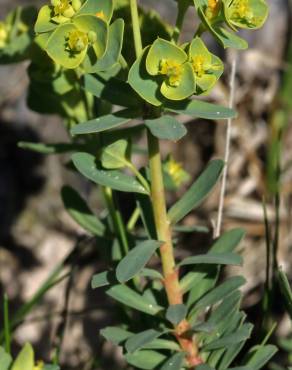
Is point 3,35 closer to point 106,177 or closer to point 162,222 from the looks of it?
point 106,177

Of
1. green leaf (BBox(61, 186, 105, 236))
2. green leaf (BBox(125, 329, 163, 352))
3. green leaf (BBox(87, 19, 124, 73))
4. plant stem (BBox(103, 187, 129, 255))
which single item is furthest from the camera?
green leaf (BBox(61, 186, 105, 236))

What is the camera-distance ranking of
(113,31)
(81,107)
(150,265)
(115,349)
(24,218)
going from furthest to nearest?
(24,218) → (150,265) → (115,349) → (81,107) → (113,31)

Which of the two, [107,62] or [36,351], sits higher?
[107,62]

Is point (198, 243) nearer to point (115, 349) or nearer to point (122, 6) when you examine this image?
point (115, 349)

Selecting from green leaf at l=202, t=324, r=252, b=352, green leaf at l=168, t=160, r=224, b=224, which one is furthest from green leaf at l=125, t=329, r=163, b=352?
green leaf at l=168, t=160, r=224, b=224

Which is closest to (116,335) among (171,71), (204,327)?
(204,327)

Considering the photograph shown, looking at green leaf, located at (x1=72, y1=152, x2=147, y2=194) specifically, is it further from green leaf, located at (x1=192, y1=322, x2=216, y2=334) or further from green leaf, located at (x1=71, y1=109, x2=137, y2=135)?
green leaf, located at (x1=192, y1=322, x2=216, y2=334)

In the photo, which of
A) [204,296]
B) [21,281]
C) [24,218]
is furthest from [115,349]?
[204,296]
